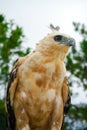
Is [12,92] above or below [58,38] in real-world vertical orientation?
below

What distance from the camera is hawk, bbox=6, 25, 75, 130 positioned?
15.0 feet

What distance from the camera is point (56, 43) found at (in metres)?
4.51

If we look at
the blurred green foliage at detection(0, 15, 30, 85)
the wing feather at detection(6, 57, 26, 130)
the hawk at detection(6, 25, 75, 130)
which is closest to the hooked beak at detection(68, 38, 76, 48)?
the hawk at detection(6, 25, 75, 130)

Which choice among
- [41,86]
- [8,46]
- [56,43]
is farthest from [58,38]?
[8,46]

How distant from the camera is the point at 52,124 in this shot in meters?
4.78

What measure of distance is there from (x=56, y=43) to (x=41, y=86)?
405 millimetres

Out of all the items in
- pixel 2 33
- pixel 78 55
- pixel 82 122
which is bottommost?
pixel 82 122

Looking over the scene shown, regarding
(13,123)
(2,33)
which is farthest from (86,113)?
(13,123)

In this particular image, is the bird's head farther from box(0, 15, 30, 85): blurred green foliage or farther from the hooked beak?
box(0, 15, 30, 85): blurred green foliage

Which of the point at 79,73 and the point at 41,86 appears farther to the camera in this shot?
the point at 79,73

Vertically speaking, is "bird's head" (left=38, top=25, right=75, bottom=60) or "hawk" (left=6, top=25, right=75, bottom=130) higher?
"bird's head" (left=38, top=25, right=75, bottom=60)

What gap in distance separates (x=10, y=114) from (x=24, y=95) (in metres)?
0.29

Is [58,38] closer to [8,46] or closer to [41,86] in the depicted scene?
[41,86]

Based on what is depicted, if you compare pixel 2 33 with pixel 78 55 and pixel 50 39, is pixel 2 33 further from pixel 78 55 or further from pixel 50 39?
pixel 50 39
